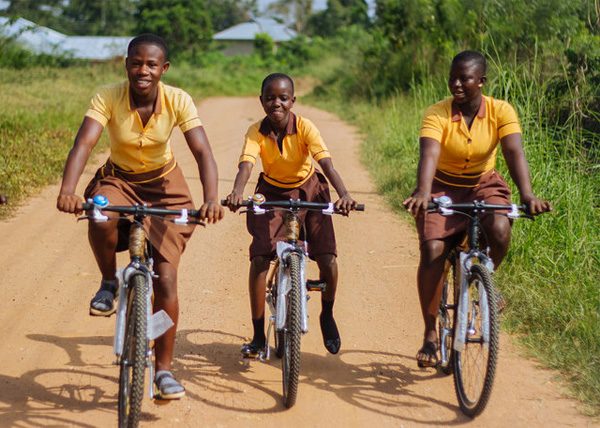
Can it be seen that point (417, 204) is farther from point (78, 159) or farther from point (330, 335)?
point (78, 159)

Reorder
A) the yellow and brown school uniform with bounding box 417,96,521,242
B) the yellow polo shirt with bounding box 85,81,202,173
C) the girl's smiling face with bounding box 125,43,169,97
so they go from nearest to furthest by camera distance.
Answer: the girl's smiling face with bounding box 125,43,169,97, the yellow polo shirt with bounding box 85,81,202,173, the yellow and brown school uniform with bounding box 417,96,521,242

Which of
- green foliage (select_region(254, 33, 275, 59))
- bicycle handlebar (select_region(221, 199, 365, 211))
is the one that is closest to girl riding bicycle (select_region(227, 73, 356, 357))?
bicycle handlebar (select_region(221, 199, 365, 211))

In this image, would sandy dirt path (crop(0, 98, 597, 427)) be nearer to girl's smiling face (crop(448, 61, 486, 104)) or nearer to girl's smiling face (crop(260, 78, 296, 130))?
girl's smiling face (crop(260, 78, 296, 130))

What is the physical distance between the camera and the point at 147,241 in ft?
15.0

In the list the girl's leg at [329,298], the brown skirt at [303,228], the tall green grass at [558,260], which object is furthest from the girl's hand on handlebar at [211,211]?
the tall green grass at [558,260]

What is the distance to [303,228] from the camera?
5.27 metres

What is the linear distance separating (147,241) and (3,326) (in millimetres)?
1986

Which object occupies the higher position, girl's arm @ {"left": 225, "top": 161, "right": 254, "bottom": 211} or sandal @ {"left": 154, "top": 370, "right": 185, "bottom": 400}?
girl's arm @ {"left": 225, "top": 161, "right": 254, "bottom": 211}

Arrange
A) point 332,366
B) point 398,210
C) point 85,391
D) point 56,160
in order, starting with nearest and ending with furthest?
point 85,391
point 332,366
point 398,210
point 56,160

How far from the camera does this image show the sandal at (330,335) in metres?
5.41

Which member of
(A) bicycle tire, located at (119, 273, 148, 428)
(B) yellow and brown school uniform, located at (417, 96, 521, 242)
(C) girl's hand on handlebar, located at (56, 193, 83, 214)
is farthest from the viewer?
(B) yellow and brown school uniform, located at (417, 96, 521, 242)

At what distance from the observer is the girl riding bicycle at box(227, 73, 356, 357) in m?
5.20

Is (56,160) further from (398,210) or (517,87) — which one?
(517,87)

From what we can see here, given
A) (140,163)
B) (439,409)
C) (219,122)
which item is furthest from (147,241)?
(219,122)
